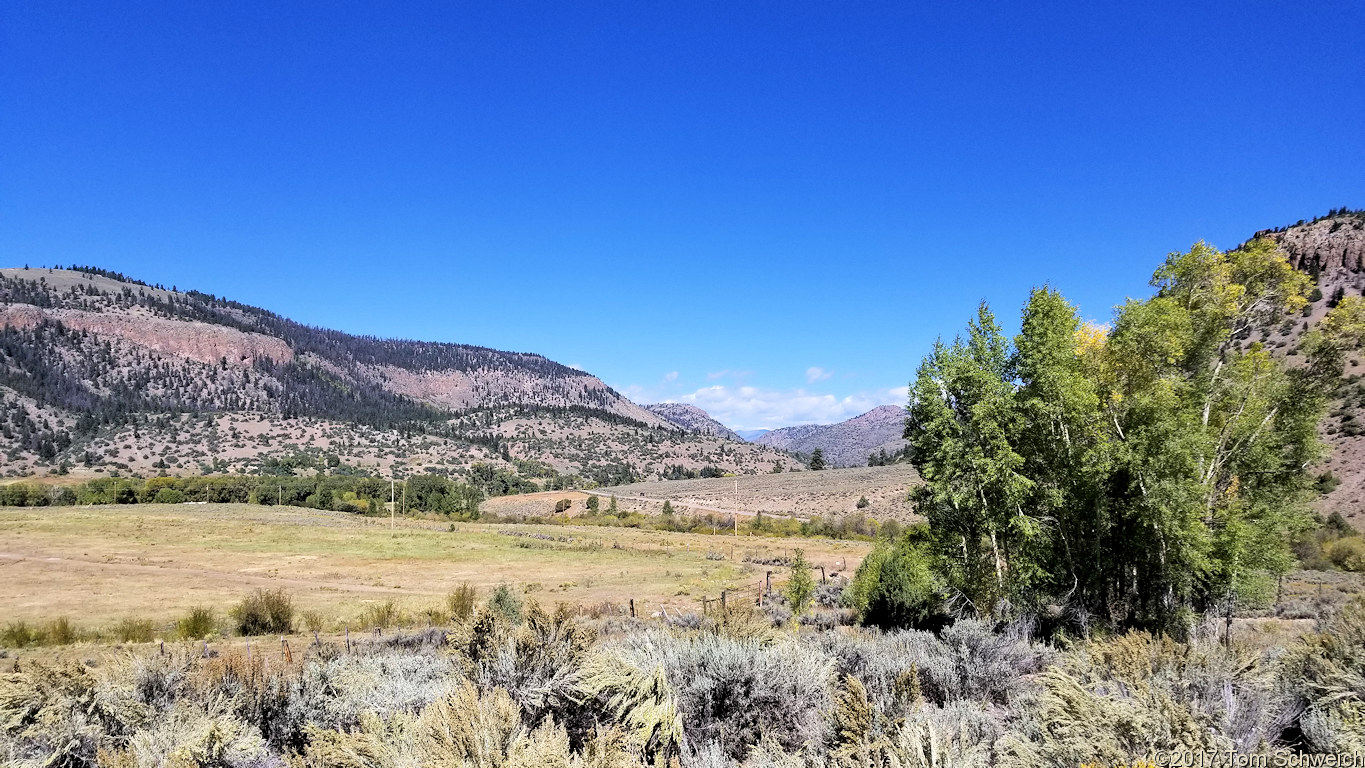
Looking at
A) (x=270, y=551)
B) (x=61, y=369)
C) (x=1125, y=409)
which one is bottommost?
(x=270, y=551)

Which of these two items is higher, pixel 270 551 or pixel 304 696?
pixel 304 696

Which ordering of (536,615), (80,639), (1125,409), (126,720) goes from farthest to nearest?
(80,639), (1125,409), (536,615), (126,720)

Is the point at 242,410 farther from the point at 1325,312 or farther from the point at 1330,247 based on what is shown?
the point at 1330,247

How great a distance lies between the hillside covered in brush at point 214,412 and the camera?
105188 mm

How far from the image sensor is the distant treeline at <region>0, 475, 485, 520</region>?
69.9 metres

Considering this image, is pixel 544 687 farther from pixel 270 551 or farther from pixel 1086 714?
pixel 270 551

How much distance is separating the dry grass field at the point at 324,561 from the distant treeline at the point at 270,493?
6.81 meters

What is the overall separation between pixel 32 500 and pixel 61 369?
89.6 metres

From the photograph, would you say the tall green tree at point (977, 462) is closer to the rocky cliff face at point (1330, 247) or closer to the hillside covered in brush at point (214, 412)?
the rocky cliff face at point (1330, 247)

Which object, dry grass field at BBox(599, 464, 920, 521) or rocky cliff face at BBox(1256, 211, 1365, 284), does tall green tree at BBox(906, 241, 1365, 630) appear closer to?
dry grass field at BBox(599, 464, 920, 521)

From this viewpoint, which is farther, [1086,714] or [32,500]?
[32,500]

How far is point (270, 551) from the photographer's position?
149ft

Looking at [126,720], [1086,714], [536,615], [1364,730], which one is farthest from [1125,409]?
[126,720]

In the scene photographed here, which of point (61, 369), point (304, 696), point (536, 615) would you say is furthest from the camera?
point (61, 369)
